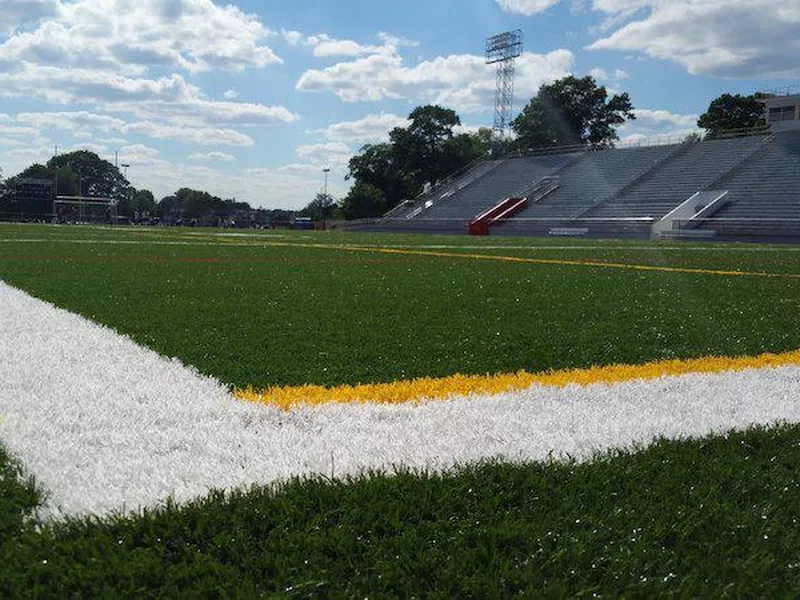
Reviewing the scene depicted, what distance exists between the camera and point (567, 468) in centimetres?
208

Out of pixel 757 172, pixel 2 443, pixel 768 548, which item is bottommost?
pixel 768 548

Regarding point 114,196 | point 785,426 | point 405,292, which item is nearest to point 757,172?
point 405,292

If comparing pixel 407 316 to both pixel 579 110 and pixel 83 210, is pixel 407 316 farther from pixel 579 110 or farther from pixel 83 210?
pixel 83 210

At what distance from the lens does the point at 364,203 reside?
66.4 meters

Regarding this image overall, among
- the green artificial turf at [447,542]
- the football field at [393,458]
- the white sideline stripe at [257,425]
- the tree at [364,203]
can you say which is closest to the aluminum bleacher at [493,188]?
the tree at [364,203]

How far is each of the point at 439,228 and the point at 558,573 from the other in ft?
142

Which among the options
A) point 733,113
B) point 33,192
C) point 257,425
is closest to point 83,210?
point 33,192

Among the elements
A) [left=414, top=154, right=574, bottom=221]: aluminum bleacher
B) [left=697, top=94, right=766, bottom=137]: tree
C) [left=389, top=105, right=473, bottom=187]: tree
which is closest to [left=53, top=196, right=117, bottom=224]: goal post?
[left=389, top=105, right=473, bottom=187]: tree

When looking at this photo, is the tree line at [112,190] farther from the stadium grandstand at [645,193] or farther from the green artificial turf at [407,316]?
the green artificial turf at [407,316]

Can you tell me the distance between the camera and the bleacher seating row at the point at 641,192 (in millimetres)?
30938

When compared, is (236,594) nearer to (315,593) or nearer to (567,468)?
(315,593)

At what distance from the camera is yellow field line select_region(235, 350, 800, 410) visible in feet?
9.39

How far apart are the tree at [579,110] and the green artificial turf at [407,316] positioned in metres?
57.7

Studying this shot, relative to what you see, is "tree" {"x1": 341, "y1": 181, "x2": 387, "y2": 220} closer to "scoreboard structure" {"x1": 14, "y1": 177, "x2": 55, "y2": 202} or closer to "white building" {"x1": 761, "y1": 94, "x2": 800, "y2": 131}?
"scoreboard structure" {"x1": 14, "y1": 177, "x2": 55, "y2": 202}
